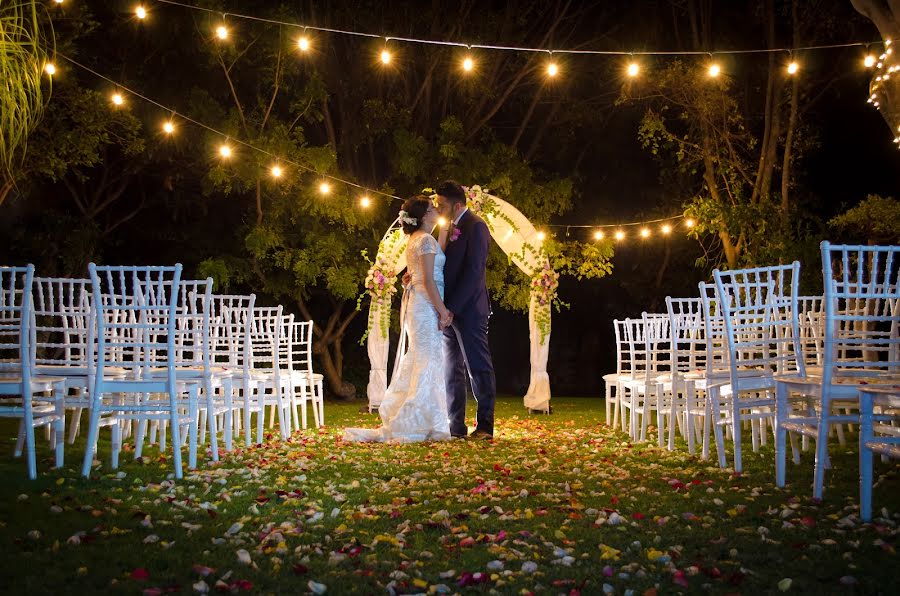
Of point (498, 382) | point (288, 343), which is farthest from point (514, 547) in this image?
point (498, 382)

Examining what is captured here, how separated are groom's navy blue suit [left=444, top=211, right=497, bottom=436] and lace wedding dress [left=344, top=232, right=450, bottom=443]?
15 cm

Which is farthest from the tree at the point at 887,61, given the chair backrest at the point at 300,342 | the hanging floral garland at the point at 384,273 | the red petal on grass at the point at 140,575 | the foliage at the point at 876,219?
the red petal on grass at the point at 140,575

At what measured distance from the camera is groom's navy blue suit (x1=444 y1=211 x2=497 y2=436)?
7.10 meters

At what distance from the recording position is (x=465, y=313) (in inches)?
281

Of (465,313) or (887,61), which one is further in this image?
(887,61)

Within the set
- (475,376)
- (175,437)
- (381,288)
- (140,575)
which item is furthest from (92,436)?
(381,288)

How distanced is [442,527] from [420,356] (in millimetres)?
3195

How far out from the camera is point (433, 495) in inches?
178

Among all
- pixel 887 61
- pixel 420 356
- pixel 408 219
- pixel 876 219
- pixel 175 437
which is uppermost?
pixel 887 61

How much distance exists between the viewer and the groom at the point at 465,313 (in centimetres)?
711

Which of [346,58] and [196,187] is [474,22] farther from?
[196,187]

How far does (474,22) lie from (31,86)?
9419 mm

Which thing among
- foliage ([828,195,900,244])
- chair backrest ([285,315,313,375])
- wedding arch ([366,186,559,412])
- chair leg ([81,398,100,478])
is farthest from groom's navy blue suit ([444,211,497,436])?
foliage ([828,195,900,244])

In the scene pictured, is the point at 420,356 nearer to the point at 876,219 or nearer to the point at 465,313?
the point at 465,313
